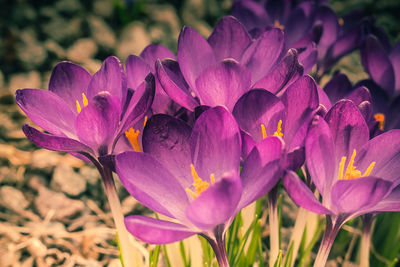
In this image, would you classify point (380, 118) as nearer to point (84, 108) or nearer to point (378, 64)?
point (378, 64)

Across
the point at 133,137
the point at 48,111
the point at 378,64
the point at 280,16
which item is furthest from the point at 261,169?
the point at 280,16

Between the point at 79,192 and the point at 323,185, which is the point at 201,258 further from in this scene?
the point at 79,192

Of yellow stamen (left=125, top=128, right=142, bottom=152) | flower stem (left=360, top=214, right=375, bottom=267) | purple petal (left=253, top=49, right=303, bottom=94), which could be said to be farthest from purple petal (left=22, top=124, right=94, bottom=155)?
flower stem (left=360, top=214, right=375, bottom=267)

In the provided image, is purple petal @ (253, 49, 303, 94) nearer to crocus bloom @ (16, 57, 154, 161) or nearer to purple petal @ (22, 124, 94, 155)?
crocus bloom @ (16, 57, 154, 161)

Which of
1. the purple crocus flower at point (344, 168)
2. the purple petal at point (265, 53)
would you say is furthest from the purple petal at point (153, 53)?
the purple crocus flower at point (344, 168)

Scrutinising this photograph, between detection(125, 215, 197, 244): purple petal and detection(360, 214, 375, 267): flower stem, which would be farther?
detection(360, 214, 375, 267): flower stem

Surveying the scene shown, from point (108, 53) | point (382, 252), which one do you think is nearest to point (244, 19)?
point (382, 252)
